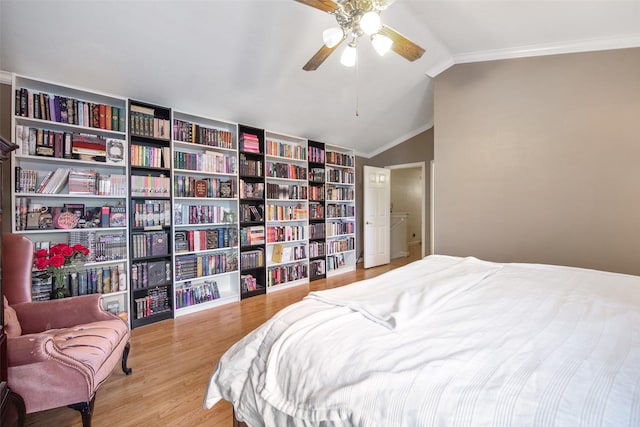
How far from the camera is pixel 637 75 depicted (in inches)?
94.5

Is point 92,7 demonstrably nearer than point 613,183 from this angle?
Yes

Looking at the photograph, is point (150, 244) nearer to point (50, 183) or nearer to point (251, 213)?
point (50, 183)

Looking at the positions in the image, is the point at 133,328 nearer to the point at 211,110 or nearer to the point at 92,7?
the point at 211,110

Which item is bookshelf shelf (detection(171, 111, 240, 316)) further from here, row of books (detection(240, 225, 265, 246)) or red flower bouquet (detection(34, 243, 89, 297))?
red flower bouquet (detection(34, 243, 89, 297))

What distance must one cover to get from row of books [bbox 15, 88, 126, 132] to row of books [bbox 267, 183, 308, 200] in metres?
1.74

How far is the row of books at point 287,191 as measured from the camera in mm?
3765

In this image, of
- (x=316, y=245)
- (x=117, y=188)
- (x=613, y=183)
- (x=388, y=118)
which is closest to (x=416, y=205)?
(x=388, y=118)

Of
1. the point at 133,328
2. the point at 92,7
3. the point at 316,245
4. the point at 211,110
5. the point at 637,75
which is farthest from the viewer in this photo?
the point at 316,245

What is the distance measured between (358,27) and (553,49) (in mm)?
2311

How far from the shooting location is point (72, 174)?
2348 millimetres

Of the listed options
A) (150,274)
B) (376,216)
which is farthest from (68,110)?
(376,216)

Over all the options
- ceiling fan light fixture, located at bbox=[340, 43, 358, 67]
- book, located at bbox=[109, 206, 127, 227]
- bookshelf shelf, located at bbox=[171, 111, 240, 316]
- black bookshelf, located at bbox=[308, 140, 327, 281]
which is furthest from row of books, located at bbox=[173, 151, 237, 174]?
ceiling fan light fixture, located at bbox=[340, 43, 358, 67]

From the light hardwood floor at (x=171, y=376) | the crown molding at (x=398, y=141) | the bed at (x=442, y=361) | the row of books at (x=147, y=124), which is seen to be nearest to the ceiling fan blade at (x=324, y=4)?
the bed at (x=442, y=361)

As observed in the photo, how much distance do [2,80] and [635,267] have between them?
5510 mm
